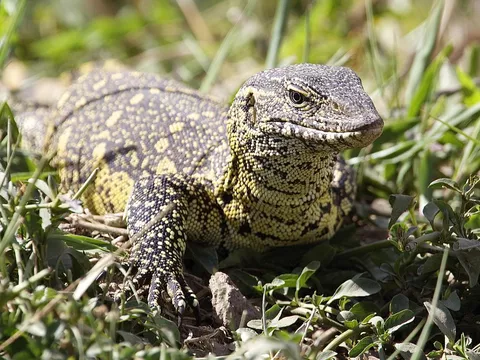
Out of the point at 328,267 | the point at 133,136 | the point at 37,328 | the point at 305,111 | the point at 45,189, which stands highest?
the point at 305,111

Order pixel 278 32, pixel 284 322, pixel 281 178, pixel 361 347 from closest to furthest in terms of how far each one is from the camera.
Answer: pixel 361 347 → pixel 284 322 → pixel 281 178 → pixel 278 32

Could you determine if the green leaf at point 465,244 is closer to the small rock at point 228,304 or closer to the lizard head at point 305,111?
the lizard head at point 305,111

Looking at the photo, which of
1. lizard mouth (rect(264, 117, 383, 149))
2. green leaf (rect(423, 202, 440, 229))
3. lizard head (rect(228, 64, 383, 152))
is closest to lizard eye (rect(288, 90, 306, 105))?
lizard head (rect(228, 64, 383, 152))

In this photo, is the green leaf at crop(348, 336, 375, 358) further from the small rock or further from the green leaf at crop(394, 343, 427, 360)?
the small rock

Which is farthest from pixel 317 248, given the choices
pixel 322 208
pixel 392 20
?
pixel 392 20

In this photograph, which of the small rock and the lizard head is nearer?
the lizard head

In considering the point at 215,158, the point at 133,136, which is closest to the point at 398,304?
the point at 215,158

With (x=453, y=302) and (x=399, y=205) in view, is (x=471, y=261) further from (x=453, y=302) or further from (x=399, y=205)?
(x=399, y=205)

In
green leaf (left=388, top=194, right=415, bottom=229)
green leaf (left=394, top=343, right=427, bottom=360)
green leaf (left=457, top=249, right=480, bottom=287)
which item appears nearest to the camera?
green leaf (left=394, top=343, right=427, bottom=360)
